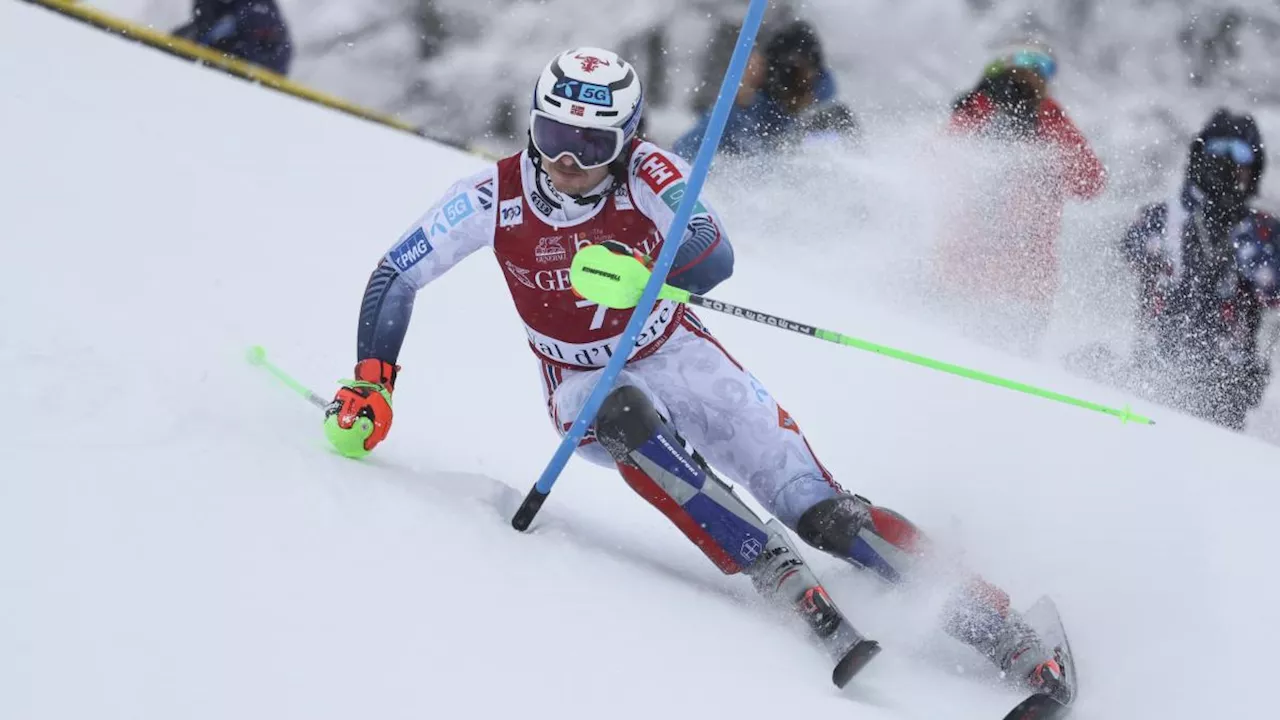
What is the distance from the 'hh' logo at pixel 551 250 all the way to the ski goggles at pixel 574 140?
0.75 feet

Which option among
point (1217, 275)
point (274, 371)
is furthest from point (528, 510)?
point (1217, 275)

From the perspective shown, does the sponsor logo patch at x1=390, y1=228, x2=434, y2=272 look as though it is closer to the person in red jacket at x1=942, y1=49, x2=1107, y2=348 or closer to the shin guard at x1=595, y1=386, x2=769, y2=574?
the shin guard at x1=595, y1=386, x2=769, y2=574

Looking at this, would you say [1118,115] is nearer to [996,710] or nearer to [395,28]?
[395,28]

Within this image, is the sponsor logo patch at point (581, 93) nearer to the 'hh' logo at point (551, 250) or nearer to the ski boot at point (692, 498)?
the 'hh' logo at point (551, 250)

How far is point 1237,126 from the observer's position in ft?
18.3

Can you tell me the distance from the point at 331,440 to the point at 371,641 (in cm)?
112

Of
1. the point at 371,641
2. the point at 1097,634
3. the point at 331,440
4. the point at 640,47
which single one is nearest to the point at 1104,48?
the point at 640,47

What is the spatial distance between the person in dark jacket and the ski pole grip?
16.6 feet

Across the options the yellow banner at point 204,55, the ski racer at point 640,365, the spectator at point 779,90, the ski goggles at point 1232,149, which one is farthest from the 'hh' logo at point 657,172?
the yellow banner at point 204,55

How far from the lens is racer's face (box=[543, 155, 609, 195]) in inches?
122

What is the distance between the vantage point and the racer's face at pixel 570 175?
10.2 ft

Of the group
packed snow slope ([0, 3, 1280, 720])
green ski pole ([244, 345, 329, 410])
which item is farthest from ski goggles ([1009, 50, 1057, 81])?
green ski pole ([244, 345, 329, 410])

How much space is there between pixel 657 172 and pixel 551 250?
1.11ft

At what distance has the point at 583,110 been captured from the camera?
3031mm
